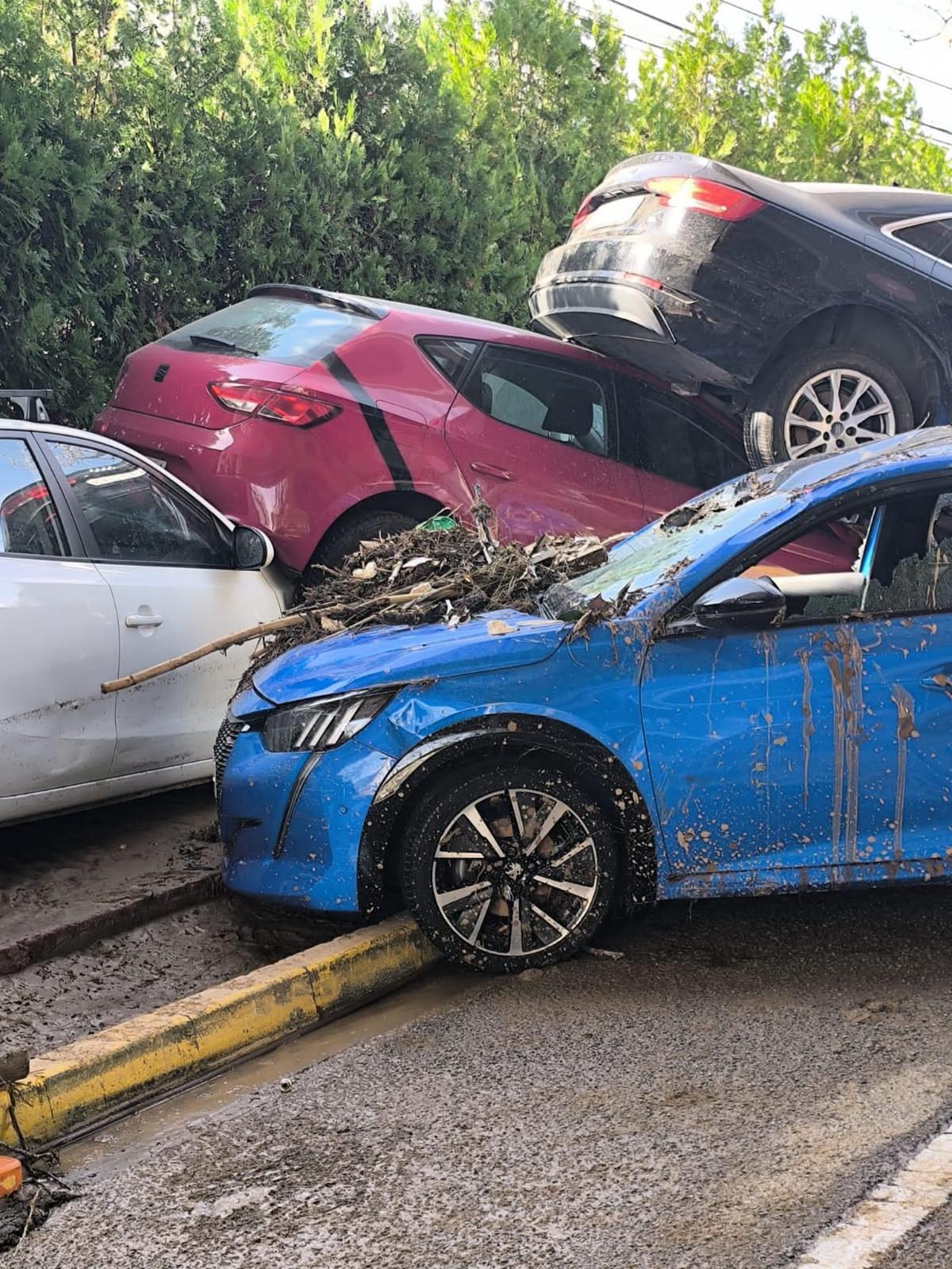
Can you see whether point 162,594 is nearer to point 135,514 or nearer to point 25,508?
point 135,514

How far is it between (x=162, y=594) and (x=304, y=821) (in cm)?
158

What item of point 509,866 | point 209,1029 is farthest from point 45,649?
point 509,866

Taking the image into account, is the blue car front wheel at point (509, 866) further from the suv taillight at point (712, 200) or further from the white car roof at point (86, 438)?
the suv taillight at point (712, 200)

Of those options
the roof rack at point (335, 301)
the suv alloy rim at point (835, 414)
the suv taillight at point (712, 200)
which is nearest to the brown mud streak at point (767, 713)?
the roof rack at point (335, 301)

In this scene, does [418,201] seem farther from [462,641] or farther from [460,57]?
[462,641]

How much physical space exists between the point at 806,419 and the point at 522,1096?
17.3 ft

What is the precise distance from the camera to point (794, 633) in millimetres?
4445

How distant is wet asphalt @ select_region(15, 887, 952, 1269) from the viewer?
3004 mm

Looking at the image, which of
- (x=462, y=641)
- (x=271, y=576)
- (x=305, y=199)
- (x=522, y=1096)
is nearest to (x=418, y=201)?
(x=305, y=199)

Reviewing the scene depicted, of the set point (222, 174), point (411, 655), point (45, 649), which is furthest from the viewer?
point (222, 174)

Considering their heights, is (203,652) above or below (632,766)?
above

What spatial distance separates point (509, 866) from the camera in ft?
14.6

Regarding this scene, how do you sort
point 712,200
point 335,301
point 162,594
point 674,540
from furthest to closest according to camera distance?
point 712,200, point 335,301, point 162,594, point 674,540

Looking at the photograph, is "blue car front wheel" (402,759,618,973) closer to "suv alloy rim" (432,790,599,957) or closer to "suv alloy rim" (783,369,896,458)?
"suv alloy rim" (432,790,599,957)
